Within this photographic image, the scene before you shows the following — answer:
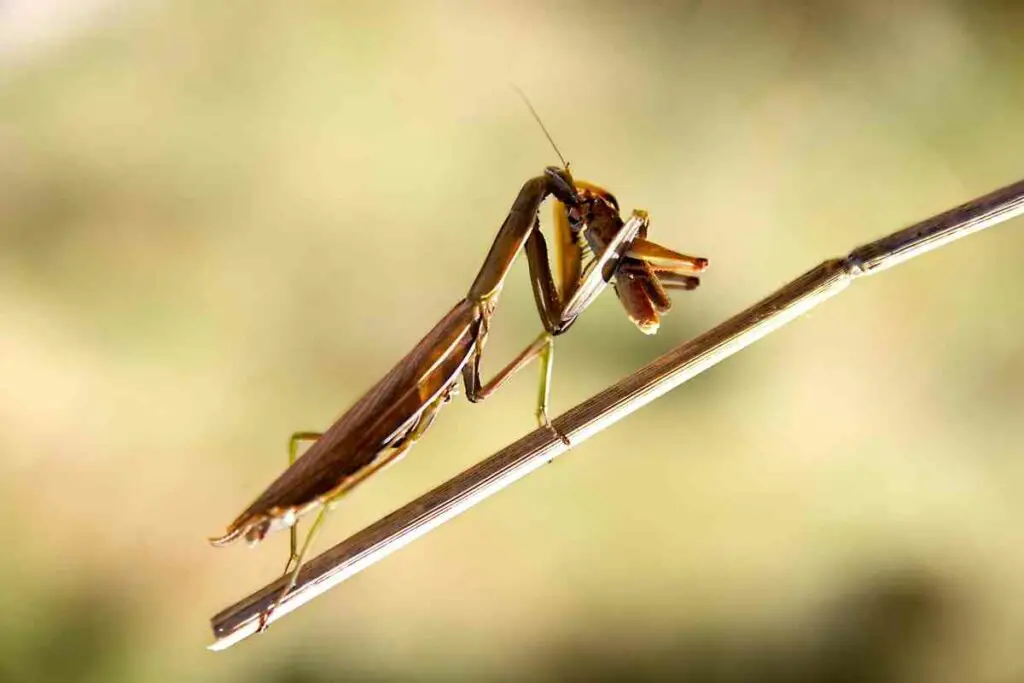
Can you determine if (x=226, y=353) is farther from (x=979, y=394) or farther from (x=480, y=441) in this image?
(x=979, y=394)

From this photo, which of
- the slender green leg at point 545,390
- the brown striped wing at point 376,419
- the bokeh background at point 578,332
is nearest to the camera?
the brown striped wing at point 376,419

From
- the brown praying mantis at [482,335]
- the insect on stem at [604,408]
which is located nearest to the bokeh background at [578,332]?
the brown praying mantis at [482,335]

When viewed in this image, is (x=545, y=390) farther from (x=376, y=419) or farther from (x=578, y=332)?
(x=578, y=332)

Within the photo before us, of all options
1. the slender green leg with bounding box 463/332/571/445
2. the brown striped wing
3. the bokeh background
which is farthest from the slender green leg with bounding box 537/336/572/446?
the bokeh background

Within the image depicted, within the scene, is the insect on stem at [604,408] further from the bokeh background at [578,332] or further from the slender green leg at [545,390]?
the bokeh background at [578,332]

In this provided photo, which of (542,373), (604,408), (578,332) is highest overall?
(578,332)

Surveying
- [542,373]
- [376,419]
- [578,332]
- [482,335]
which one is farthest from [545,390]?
[578,332]
